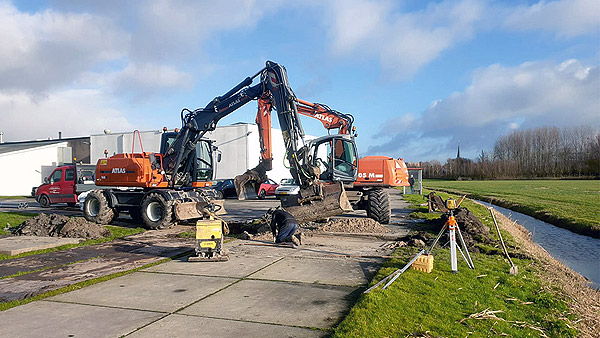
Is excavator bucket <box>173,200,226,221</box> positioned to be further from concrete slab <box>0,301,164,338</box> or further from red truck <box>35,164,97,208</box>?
red truck <box>35,164,97,208</box>

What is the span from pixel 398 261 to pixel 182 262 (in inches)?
169

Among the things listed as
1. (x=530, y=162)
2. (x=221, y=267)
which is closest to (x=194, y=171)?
(x=221, y=267)

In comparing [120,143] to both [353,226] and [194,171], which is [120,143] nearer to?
[194,171]

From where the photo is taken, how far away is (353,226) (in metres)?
13.1

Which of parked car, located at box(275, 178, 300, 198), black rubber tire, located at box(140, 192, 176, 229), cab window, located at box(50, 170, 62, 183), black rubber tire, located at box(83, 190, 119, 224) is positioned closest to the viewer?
black rubber tire, located at box(140, 192, 176, 229)

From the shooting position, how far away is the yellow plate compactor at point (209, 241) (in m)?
9.02

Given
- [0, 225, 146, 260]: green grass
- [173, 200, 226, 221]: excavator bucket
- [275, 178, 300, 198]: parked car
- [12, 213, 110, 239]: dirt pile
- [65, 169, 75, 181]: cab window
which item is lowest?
[0, 225, 146, 260]: green grass

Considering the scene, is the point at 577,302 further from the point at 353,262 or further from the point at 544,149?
the point at 544,149

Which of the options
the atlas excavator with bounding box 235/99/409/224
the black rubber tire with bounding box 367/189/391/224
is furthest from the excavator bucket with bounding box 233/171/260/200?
the black rubber tire with bounding box 367/189/391/224

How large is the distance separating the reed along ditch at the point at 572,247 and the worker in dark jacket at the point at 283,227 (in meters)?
6.73

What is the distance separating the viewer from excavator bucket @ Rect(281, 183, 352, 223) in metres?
12.4

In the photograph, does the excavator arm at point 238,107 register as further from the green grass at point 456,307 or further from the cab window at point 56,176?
the cab window at point 56,176

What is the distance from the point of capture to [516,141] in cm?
9162

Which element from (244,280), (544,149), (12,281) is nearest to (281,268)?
(244,280)
